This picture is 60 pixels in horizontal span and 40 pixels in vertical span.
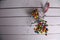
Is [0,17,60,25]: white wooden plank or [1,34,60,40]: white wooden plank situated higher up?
[0,17,60,25]: white wooden plank

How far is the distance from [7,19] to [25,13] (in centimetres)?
23

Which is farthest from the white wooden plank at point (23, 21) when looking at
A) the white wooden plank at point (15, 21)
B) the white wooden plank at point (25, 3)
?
the white wooden plank at point (25, 3)

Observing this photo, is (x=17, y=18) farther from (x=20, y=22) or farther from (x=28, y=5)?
(x=28, y=5)

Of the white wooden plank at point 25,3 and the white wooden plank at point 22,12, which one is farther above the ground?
the white wooden plank at point 25,3

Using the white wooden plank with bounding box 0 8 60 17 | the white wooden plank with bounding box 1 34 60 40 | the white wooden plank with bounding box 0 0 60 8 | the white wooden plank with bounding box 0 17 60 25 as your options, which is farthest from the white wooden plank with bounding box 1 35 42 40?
the white wooden plank with bounding box 0 0 60 8

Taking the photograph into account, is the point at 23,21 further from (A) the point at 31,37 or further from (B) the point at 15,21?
(A) the point at 31,37

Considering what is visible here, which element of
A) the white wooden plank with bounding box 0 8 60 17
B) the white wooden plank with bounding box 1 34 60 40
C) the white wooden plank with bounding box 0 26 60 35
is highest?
the white wooden plank with bounding box 0 8 60 17

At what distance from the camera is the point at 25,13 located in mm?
1362

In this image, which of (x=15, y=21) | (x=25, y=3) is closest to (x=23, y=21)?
(x=15, y=21)

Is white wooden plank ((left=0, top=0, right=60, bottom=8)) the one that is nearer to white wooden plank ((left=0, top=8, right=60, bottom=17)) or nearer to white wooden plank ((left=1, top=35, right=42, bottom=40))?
white wooden plank ((left=0, top=8, right=60, bottom=17))

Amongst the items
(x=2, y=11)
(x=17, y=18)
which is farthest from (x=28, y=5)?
(x=2, y=11)

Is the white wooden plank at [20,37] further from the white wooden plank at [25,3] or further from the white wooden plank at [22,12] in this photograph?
the white wooden plank at [25,3]

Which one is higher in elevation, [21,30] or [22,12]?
[22,12]

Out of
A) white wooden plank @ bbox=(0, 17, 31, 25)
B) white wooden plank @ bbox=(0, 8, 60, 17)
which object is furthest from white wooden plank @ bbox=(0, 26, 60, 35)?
white wooden plank @ bbox=(0, 8, 60, 17)
